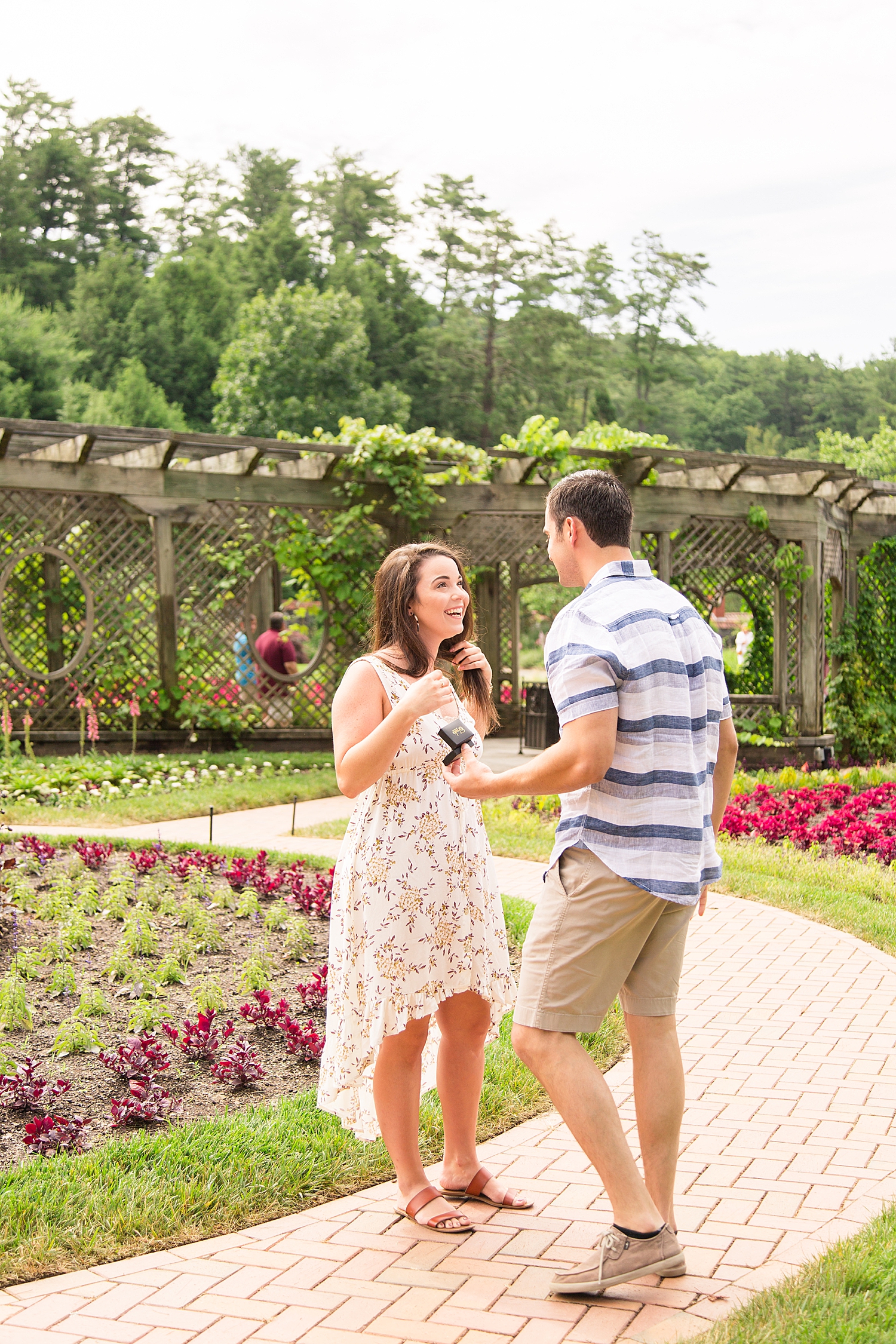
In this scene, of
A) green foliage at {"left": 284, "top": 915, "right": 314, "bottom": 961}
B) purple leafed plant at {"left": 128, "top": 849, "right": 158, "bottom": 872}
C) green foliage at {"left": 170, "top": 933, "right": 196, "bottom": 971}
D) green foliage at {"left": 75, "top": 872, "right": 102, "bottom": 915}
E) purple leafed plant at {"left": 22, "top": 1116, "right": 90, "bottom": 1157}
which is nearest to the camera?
purple leafed plant at {"left": 22, "top": 1116, "right": 90, "bottom": 1157}

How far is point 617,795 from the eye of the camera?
233cm

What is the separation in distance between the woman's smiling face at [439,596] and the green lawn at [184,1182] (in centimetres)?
139

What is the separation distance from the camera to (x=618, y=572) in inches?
95.9

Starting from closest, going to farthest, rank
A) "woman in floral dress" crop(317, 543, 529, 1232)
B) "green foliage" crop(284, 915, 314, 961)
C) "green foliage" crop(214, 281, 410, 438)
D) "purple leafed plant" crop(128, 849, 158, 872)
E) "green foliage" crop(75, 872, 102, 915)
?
"woman in floral dress" crop(317, 543, 529, 1232) → "green foliage" crop(284, 915, 314, 961) → "green foliage" crop(75, 872, 102, 915) → "purple leafed plant" crop(128, 849, 158, 872) → "green foliage" crop(214, 281, 410, 438)

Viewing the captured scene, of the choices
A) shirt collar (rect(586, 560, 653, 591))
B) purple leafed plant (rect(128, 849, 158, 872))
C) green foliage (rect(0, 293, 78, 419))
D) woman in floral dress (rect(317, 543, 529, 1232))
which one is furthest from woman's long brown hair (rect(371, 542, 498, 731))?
green foliage (rect(0, 293, 78, 419))

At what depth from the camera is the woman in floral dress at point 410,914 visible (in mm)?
2639

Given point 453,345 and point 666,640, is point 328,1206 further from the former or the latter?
point 453,345

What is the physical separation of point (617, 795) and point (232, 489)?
9593 millimetres

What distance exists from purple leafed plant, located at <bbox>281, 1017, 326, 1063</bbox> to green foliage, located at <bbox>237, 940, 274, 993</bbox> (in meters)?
0.43

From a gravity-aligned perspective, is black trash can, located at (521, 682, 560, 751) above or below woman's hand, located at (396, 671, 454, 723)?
below

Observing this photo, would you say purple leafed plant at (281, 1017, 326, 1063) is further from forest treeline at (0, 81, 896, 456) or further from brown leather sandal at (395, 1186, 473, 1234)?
forest treeline at (0, 81, 896, 456)

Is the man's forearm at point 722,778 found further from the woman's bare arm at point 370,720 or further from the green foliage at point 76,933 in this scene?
the green foliage at point 76,933

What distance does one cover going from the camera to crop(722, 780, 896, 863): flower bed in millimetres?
7094

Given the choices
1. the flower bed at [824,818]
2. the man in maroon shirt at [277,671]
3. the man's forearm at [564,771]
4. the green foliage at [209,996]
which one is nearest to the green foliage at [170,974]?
the green foliage at [209,996]
